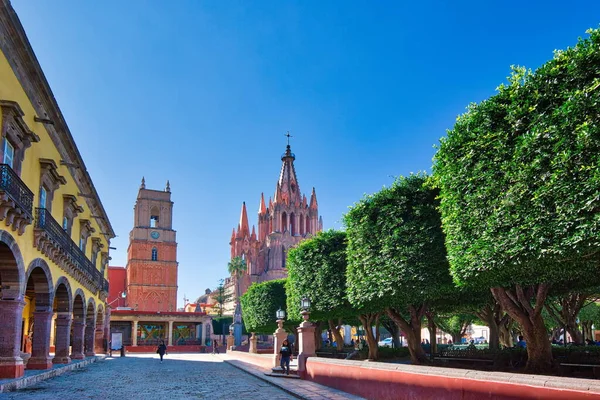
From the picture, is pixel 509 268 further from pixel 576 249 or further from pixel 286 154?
pixel 286 154

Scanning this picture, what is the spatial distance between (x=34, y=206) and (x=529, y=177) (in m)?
14.9

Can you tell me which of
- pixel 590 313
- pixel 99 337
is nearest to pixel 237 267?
pixel 99 337

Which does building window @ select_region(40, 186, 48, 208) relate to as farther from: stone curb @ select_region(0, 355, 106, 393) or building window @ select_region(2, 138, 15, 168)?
stone curb @ select_region(0, 355, 106, 393)

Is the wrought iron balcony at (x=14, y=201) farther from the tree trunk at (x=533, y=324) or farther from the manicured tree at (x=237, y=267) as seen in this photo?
the manicured tree at (x=237, y=267)

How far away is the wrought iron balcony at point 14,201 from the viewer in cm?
1373

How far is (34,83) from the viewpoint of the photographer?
685 inches

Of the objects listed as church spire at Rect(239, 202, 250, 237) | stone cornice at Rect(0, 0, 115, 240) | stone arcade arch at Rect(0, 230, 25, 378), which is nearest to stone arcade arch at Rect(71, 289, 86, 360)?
stone cornice at Rect(0, 0, 115, 240)

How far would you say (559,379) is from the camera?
7.69 metres

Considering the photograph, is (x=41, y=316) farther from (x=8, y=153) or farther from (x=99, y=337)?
(x=99, y=337)

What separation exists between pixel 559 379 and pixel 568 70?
563 centimetres

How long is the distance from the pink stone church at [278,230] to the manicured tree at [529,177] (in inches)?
2954

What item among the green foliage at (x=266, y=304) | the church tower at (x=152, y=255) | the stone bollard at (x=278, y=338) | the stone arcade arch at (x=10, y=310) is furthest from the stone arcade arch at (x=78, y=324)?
the church tower at (x=152, y=255)

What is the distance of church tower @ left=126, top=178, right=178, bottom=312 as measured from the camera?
73500mm

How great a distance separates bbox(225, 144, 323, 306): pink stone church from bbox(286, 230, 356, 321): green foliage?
59.8 meters
